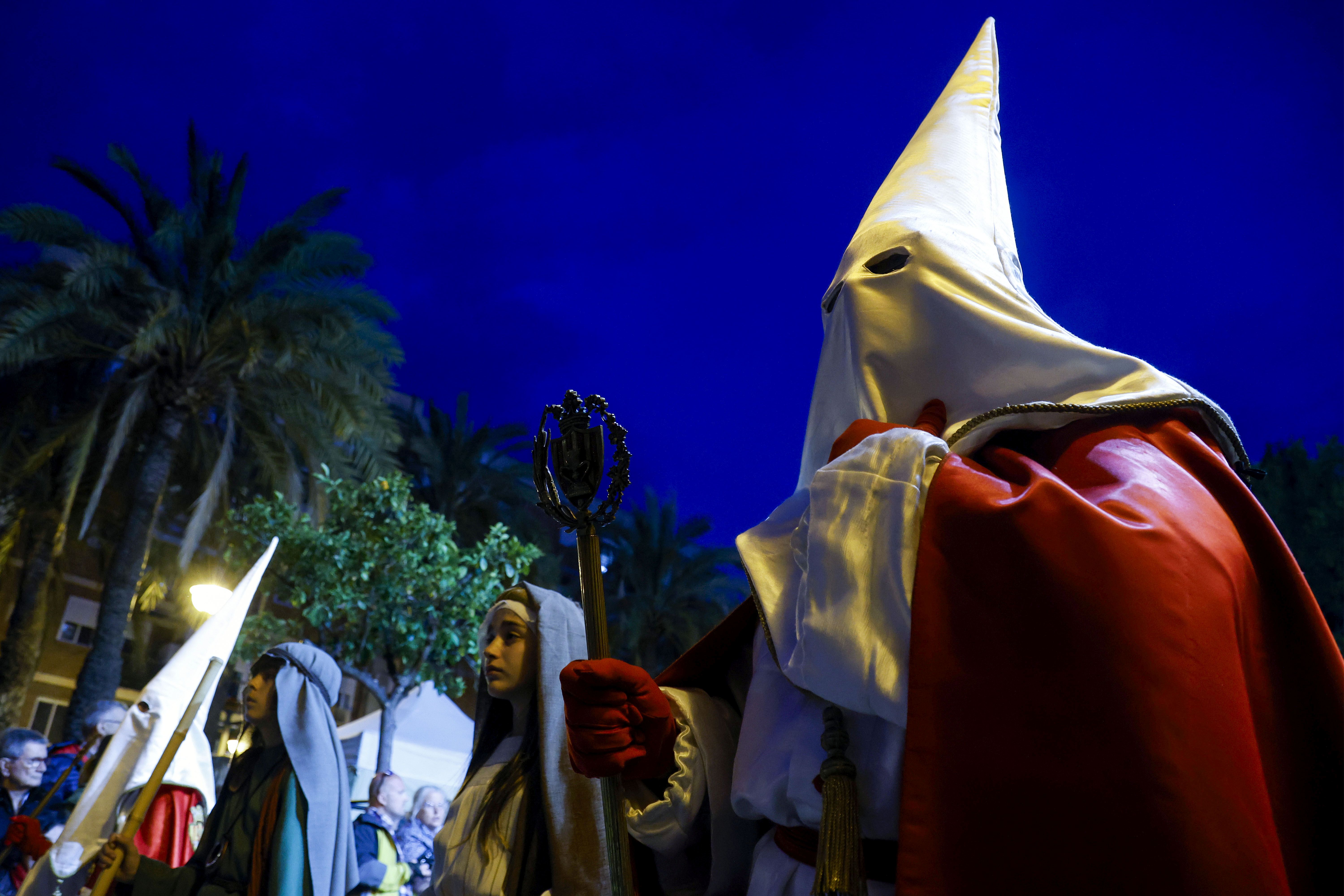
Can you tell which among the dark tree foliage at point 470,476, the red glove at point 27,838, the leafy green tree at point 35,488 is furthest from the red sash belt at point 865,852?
the dark tree foliage at point 470,476

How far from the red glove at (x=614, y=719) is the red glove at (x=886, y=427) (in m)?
0.58

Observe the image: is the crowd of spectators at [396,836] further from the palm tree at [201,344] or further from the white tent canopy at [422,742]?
the palm tree at [201,344]

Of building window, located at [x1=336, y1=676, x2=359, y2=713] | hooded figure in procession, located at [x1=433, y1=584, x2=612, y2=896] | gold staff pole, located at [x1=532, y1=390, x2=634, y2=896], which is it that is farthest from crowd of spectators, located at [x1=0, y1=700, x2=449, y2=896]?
building window, located at [x1=336, y1=676, x2=359, y2=713]

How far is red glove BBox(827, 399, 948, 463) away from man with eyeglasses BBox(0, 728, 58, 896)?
5673mm

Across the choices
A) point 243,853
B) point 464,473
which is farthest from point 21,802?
point 464,473

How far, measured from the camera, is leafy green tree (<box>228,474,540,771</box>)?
498 inches

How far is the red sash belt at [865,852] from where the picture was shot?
1.75 meters

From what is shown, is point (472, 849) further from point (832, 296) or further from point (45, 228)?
point (45, 228)

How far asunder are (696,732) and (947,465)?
871mm

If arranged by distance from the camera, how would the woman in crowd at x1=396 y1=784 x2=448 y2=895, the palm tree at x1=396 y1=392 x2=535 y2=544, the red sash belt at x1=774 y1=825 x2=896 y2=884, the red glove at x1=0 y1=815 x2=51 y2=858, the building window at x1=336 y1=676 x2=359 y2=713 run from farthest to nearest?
1. the building window at x1=336 y1=676 x2=359 y2=713
2. the palm tree at x1=396 y1=392 x2=535 y2=544
3. the woman in crowd at x1=396 y1=784 x2=448 y2=895
4. the red glove at x1=0 y1=815 x2=51 y2=858
5. the red sash belt at x1=774 y1=825 x2=896 y2=884

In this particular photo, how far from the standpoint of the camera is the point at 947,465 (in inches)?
68.6

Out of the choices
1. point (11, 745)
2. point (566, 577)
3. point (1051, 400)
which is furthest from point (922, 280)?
point (566, 577)

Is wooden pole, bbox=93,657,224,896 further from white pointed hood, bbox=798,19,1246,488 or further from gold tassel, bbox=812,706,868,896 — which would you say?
gold tassel, bbox=812,706,868,896

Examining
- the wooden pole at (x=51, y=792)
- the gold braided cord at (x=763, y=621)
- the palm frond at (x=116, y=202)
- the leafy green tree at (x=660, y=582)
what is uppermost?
the palm frond at (x=116, y=202)
